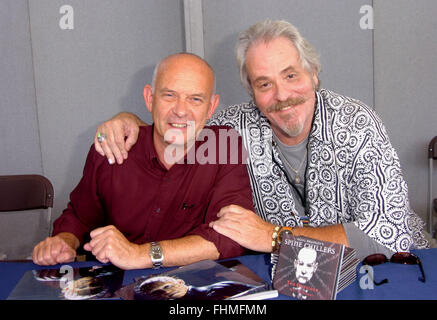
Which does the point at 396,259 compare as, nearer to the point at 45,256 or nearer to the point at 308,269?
the point at 308,269

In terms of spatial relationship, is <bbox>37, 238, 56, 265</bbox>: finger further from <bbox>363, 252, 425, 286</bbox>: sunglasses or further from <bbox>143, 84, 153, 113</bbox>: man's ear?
<bbox>363, 252, 425, 286</bbox>: sunglasses

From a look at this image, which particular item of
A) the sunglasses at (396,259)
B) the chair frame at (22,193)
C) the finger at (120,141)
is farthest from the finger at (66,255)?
the sunglasses at (396,259)

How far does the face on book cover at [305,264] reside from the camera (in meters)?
1.15

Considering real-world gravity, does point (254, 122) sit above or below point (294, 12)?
below

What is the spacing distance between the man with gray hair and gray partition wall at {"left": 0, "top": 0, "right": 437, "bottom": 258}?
4.50ft

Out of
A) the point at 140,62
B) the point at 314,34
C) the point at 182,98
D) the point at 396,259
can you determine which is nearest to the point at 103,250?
the point at 182,98

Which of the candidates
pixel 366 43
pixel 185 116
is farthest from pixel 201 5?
pixel 185 116

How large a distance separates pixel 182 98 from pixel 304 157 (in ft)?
2.30

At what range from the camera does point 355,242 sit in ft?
5.06

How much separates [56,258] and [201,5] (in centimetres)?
249

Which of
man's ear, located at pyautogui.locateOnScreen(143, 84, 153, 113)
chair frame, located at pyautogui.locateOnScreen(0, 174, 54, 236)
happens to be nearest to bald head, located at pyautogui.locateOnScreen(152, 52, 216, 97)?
man's ear, located at pyautogui.locateOnScreen(143, 84, 153, 113)

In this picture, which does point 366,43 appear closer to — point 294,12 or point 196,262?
point 294,12

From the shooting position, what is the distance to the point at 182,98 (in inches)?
70.9

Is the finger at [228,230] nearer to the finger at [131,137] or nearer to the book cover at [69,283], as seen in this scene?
the book cover at [69,283]
